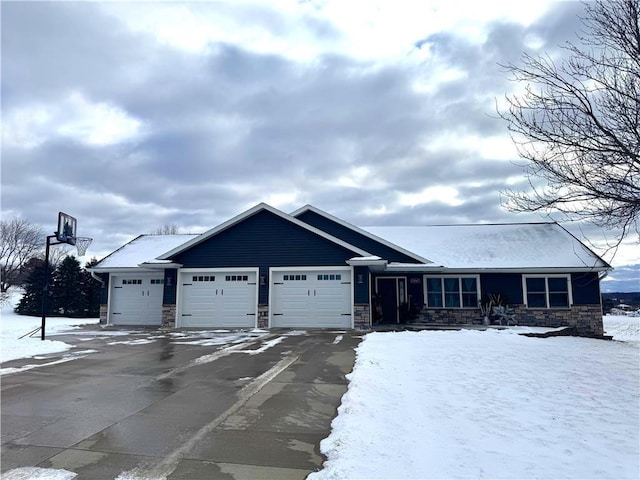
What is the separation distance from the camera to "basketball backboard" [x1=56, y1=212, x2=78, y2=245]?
1358cm

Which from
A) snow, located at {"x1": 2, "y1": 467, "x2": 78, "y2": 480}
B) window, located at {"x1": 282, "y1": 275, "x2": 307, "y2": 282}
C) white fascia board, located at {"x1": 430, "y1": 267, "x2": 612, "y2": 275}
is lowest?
snow, located at {"x1": 2, "y1": 467, "x2": 78, "y2": 480}

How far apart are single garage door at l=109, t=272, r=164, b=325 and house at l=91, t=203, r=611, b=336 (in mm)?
44

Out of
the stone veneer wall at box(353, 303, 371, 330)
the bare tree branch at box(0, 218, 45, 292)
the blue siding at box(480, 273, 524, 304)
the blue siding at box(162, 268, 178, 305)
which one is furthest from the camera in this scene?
the bare tree branch at box(0, 218, 45, 292)

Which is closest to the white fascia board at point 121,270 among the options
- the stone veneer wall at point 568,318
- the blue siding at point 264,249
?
the blue siding at point 264,249

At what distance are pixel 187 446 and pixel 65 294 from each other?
25.4 m

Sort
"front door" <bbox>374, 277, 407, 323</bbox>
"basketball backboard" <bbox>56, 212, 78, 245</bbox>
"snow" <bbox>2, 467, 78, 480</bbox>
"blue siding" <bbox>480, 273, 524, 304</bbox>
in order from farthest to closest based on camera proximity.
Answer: "front door" <bbox>374, 277, 407, 323</bbox> → "blue siding" <bbox>480, 273, 524, 304</bbox> → "basketball backboard" <bbox>56, 212, 78, 245</bbox> → "snow" <bbox>2, 467, 78, 480</bbox>

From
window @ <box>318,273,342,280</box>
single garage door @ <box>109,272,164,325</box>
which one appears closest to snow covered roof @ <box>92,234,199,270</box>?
single garage door @ <box>109,272,164,325</box>

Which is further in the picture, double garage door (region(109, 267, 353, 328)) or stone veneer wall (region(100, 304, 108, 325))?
stone veneer wall (region(100, 304, 108, 325))

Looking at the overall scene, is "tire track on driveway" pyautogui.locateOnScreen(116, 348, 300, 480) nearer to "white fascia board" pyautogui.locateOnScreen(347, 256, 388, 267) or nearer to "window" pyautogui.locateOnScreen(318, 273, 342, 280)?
"white fascia board" pyautogui.locateOnScreen(347, 256, 388, 267)

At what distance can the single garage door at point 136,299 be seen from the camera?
1900 cm

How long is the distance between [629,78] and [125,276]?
18.9 meters

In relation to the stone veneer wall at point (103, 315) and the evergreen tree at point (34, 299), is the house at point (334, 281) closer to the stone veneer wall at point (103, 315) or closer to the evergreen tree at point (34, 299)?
the stone veneer wall at point (103, 315)

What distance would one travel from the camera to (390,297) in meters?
19.0

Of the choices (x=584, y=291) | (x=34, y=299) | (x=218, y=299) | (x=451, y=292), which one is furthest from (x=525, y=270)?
(x=34, y=299)
